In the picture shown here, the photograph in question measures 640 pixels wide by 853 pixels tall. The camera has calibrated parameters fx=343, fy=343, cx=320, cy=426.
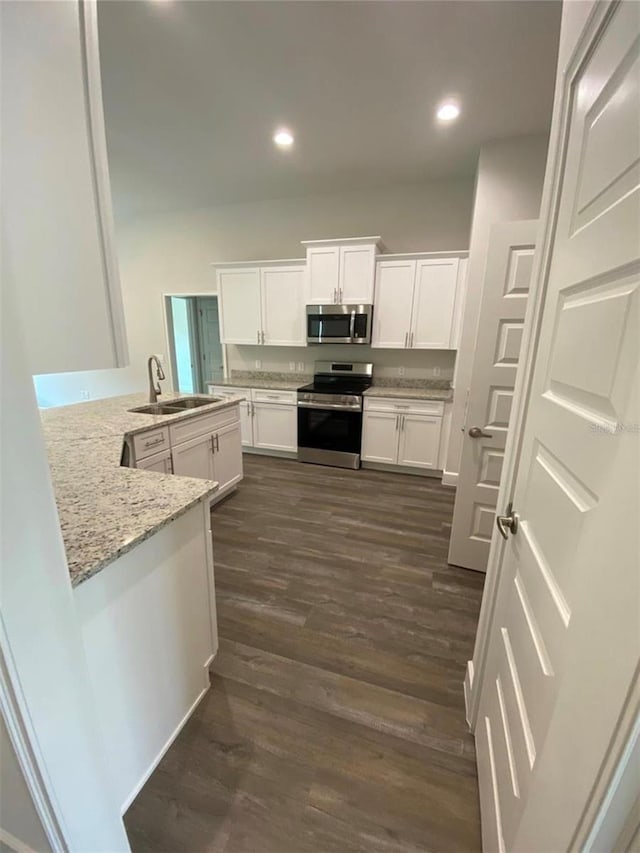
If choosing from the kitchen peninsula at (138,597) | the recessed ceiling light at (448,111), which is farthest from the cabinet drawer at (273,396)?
the recessed ceiling light at (448,111)

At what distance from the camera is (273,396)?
168 inches

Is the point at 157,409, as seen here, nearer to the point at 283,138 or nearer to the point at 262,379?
the point at 262,379

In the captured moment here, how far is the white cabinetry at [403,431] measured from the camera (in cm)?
375

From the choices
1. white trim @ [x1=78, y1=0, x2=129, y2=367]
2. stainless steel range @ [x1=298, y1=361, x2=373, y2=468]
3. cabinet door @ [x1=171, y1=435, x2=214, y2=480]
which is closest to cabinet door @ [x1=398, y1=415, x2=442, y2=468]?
stainless steel range @ [x1=298, y1=361, x2=373, y2=468]

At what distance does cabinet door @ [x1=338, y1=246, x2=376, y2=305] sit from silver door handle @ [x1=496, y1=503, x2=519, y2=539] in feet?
10.3

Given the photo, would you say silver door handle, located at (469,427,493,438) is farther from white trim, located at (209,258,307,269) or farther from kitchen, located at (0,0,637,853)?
white trim, located at (209,258,307,269)

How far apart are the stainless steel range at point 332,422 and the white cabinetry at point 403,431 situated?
0.43ft

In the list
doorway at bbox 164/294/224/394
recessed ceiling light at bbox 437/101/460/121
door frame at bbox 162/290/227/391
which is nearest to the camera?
recessed ceiling light at bbox 437/101/460/121

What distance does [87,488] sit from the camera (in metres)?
1.39

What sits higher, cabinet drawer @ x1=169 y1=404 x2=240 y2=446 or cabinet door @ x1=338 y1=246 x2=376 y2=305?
cabinet door @ x1=338 y1=246 x2=376 y2=305

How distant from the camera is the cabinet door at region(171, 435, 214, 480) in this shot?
8.66 ft

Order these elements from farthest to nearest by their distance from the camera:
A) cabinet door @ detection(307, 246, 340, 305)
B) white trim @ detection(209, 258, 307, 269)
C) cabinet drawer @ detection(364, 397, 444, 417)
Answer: white trim @ detection(209, 258, 307, 269), cabinet door @ detection(307, 246, 340, 305), cabinet drawer @ detection(364, 397, 444, 417)

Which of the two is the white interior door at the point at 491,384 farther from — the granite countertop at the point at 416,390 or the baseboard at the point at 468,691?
the granite countertop at the point at 416,390

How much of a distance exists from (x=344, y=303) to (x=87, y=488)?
3.24 metres
